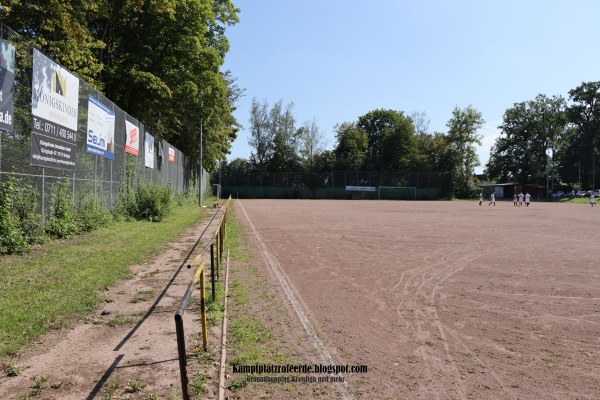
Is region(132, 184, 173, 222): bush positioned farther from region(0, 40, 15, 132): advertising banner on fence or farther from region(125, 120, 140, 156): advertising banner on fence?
region(0, 40, 15, 132): advertising banner on fence

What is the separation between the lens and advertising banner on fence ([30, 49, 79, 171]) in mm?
11211

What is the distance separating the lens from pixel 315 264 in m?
11.2

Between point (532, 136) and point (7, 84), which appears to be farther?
point (532, 136)

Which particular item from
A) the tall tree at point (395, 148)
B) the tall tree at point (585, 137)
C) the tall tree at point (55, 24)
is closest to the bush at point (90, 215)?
the tall tree at point (55, 24)

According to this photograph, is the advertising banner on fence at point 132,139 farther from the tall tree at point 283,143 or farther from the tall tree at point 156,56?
the tall tree at point 283,143

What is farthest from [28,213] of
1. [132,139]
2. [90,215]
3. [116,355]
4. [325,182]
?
[325,182]

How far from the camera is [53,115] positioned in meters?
12.2

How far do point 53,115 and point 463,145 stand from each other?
89.1m

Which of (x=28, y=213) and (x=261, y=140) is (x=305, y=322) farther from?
(x=261, y=140)

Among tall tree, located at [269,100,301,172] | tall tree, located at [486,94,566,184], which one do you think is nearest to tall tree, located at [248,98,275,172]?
tall tree, located at [269,100,301,172]

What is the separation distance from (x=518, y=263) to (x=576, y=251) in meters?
3.67

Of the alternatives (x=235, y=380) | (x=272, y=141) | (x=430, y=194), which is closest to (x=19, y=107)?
(x=235, y=380)

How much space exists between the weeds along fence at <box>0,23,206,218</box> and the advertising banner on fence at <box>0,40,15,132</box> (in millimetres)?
43

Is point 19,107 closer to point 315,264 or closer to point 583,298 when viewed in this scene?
point 315,264
